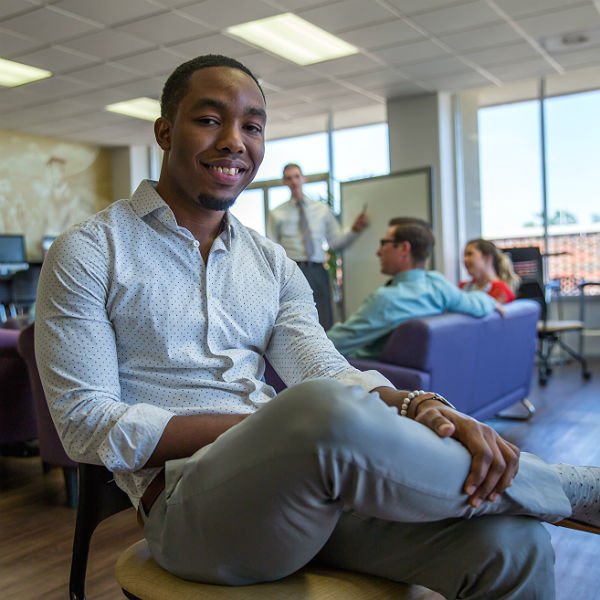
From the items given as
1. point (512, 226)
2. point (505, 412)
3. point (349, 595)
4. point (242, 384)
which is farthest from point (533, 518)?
point (512, 226)

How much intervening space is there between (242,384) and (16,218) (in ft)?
27.2

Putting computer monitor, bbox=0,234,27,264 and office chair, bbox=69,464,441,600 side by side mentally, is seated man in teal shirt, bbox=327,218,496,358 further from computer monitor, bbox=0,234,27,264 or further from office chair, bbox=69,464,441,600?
computer monitor, bbox=0,234,27,264

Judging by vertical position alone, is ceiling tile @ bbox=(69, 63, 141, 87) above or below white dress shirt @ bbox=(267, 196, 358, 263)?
above

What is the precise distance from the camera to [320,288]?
589 centimetres

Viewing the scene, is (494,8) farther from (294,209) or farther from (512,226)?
(512,226)

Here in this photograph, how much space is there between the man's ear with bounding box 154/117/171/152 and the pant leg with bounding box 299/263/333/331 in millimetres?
4450

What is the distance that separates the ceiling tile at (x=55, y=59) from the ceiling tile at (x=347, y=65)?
2013 mm

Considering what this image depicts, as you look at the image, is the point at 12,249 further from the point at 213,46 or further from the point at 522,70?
the point at 522,70

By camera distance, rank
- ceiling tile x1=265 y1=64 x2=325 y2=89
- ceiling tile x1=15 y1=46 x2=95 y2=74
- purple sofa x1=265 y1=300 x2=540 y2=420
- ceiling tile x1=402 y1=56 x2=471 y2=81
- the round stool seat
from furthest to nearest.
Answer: ceiling tile x1=265 y1=64 x2=325 y2=89
ceiling tile x1=402 y1=56 x2=471 y2=81
ceiling tile x1=15 y1=46 x2=95 y2=74
purple sofa x1=265 y1=300 x2=540 y2=420
the round stool seat

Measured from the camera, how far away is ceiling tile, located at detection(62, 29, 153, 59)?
533 cm

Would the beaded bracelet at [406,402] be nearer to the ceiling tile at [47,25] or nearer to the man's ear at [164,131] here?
the man's ear at [164,131]

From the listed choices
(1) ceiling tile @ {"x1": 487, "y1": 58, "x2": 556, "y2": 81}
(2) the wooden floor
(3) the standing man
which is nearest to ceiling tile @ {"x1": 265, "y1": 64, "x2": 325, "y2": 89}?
(3) the standing man

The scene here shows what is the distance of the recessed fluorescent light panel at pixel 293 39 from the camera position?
17.7 feet

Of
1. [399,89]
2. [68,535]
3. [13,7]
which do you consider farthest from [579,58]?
[68,535]
